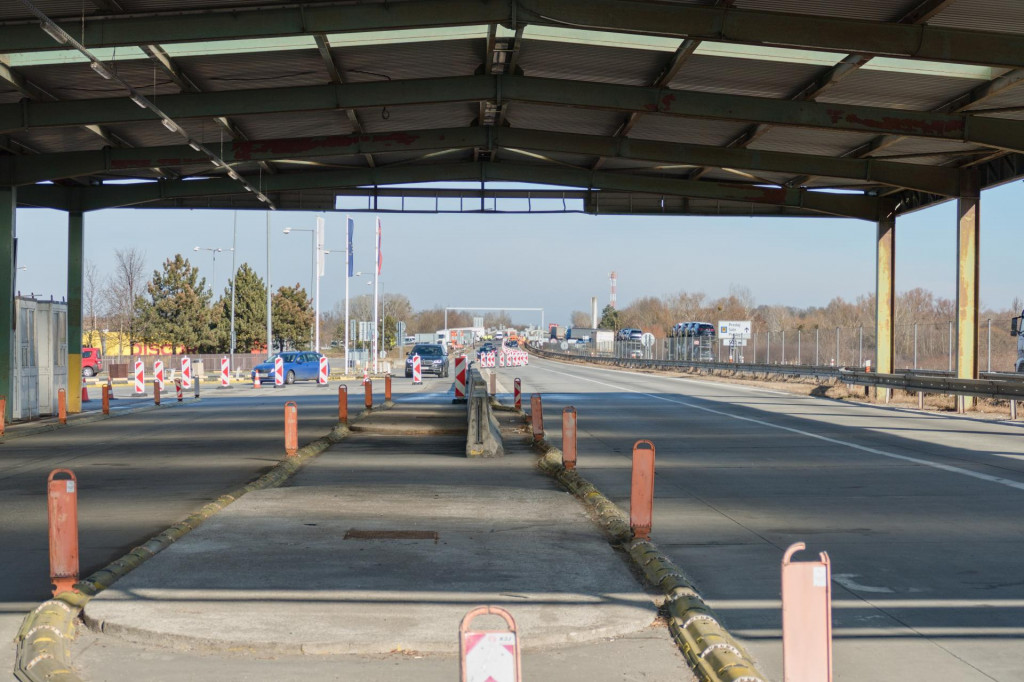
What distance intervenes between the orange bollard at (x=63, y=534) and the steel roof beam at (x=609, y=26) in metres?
11.4

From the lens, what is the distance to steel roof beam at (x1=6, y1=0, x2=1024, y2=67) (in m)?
17.6

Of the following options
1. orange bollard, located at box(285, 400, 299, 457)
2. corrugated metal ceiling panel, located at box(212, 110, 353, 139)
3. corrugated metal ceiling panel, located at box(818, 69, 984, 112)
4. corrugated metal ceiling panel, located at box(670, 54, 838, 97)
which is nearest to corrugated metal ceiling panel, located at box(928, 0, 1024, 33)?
corrugated metal ceiling panel, located at box(818, 69, 984, 112)

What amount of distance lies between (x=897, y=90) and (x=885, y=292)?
15.0m

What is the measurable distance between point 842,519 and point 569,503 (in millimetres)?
3097

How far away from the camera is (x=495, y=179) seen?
32.3 metres

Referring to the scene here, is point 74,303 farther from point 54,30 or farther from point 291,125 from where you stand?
point 54,30

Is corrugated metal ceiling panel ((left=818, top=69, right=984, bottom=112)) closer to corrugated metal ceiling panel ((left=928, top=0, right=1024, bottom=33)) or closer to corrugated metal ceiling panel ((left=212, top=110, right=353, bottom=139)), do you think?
corrugated metal ceiling panel ((left=928, top=0, right=1024, bottom=33))

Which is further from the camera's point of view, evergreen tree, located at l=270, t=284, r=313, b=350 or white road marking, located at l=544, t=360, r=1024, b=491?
evergreen tree, located at l=270, t=284, r=313, b=350

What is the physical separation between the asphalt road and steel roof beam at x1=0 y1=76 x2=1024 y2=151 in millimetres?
6499

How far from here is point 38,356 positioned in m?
28.2

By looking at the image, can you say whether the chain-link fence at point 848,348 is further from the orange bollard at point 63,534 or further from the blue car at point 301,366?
the orange bollard at point 63,534

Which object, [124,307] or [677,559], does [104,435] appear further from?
[124,307]

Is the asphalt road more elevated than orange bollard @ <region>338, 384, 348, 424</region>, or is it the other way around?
orange bollard @ <region>338, 384, 348, 424</region>

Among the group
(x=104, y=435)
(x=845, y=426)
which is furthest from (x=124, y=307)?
(x=845, y=426)
